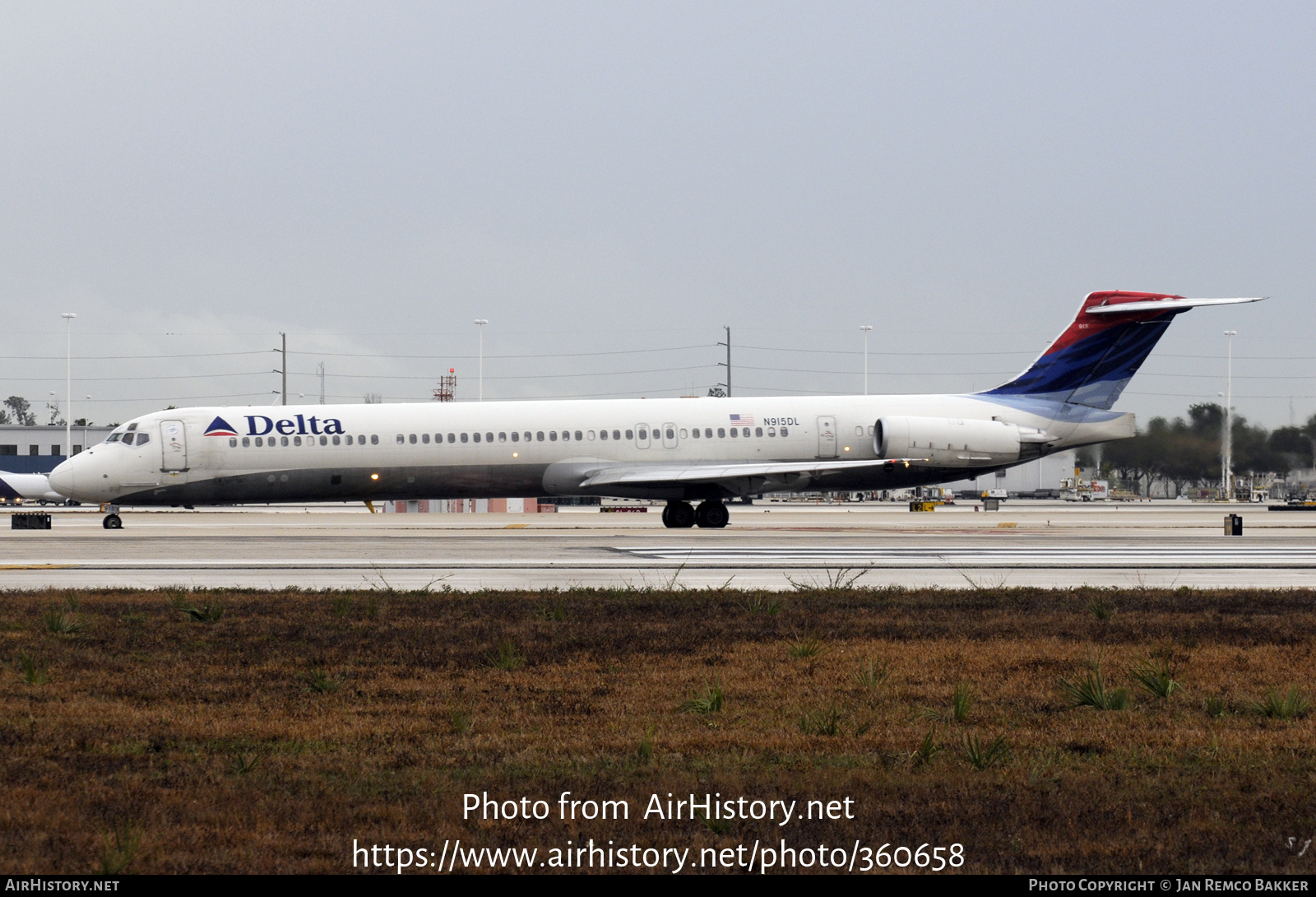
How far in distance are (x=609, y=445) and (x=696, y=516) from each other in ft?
11.4

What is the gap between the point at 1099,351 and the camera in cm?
3734

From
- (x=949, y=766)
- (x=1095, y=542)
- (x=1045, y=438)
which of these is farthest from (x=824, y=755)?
(x=1045, y=438)

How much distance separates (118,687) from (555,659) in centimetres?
371

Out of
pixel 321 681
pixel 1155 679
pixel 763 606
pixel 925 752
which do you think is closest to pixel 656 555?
pixel 763 606

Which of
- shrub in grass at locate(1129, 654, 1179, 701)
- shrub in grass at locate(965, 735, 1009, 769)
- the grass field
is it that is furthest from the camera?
shrub in grass at locate(1129, 654, 1179, 701)

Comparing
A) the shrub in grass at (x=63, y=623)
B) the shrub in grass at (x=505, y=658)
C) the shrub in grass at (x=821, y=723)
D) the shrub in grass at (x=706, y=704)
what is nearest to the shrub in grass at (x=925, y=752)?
the shrub in grass at (x=821, y=723)

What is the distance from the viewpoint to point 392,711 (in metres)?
8.98

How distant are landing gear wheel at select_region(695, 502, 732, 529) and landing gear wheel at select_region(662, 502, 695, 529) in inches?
13.2

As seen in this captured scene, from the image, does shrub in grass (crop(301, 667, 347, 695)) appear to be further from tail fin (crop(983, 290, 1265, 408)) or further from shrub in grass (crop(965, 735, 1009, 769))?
tail fin (crop(983, 290, 1265, 408))

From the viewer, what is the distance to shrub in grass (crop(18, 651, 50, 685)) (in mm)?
10070

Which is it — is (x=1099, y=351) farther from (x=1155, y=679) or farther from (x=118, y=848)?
(x=118, y=848)

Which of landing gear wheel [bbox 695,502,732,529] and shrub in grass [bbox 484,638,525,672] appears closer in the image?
shrub in grass [bbox 484,638,525,672]

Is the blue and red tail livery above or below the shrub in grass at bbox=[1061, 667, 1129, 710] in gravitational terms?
above

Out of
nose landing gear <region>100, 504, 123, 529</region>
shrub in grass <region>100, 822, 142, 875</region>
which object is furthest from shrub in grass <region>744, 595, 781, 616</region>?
nose landing gear <region>100, 504, 123, 529</region>
